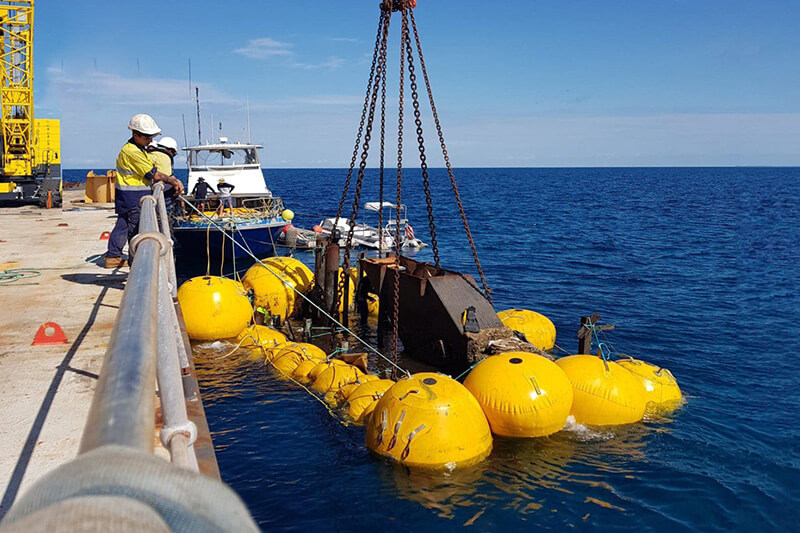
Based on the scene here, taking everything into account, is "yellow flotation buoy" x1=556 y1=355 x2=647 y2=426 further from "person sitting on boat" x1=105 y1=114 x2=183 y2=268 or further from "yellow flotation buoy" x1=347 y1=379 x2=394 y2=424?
"person sitting on boat" x1=105 y1=114 x2=183 y2=268

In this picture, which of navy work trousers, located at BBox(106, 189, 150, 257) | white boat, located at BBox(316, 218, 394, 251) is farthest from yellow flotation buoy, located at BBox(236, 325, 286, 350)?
white boat, located at BBox(316, 218, 394, 251)

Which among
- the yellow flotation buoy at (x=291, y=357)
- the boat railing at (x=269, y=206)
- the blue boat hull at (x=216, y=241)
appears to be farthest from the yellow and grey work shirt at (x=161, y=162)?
the boat railing at (x=269, y=206)

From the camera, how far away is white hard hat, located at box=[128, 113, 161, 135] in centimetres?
884

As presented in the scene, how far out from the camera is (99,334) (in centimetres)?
683

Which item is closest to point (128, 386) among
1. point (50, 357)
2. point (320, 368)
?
point (50, 357)

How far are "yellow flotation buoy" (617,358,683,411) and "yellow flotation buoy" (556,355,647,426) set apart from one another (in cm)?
83

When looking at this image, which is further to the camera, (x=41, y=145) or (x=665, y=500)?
(x=41, y=145)

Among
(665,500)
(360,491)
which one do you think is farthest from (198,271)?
(665,500)

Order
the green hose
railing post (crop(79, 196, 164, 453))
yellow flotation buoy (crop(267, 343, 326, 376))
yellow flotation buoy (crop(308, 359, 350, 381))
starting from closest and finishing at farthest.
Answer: railing post (crop(79, 196, 164, 453))
the green hose
yellow flotation buoy (crop(308, 359, 350, 381))
yellow flotation buoy (crop(267, 343, 326, 376))

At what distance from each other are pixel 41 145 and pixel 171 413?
35473 mm

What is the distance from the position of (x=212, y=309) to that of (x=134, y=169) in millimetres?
3633

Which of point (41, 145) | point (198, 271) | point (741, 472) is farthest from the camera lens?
point (41, 145)

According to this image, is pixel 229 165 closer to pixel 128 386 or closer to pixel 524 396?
pixel 524 396

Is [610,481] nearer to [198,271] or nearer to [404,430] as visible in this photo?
[404,430]
